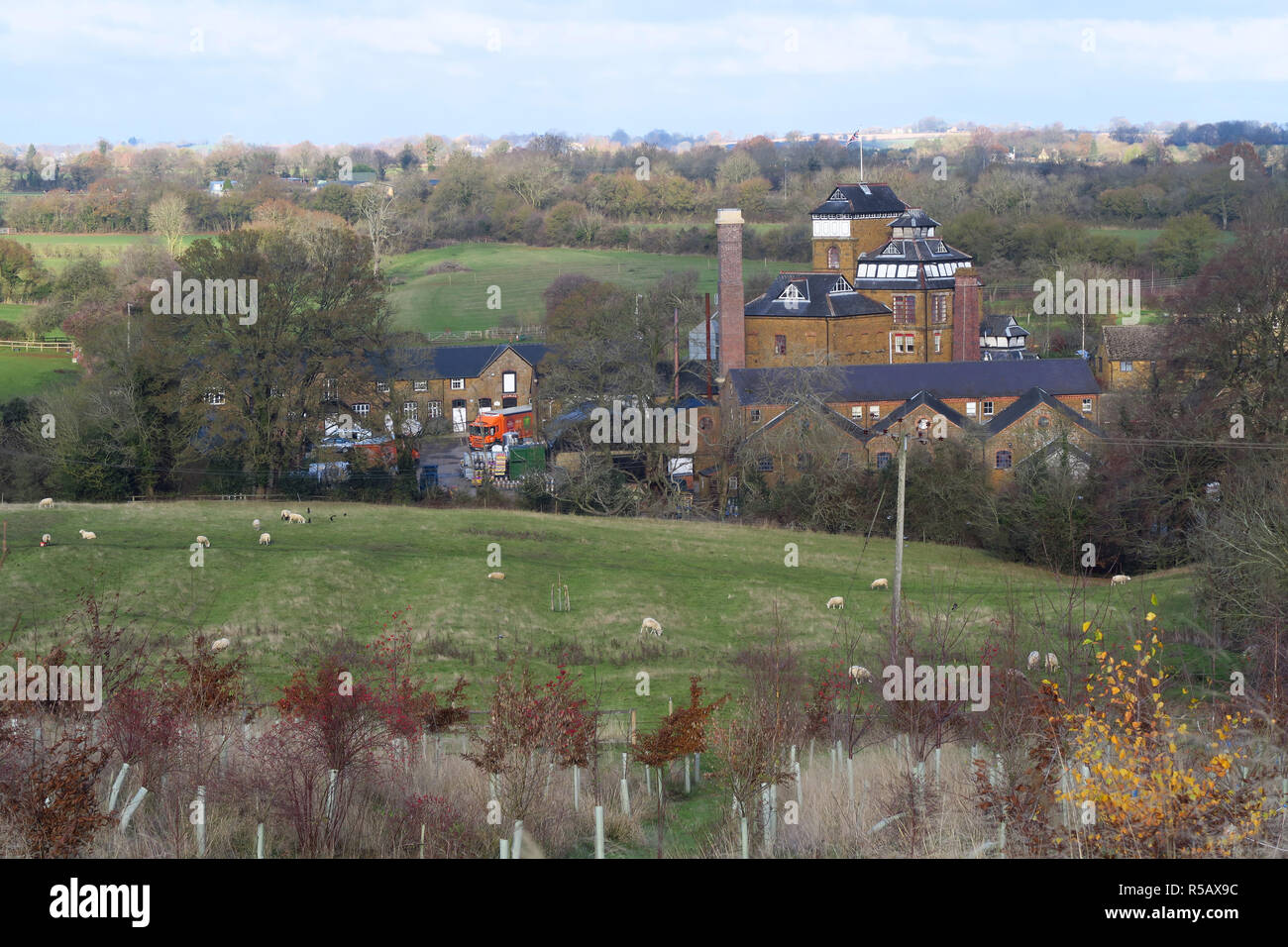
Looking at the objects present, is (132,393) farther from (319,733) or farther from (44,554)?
(319,733)

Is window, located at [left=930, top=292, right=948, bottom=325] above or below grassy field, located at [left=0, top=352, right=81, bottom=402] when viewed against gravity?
above

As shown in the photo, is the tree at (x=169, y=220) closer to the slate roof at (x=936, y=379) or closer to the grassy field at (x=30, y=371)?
the grassy field at (x=30, y=371)

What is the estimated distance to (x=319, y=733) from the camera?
42.7 feet

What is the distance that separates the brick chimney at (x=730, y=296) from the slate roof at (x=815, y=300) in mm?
3902

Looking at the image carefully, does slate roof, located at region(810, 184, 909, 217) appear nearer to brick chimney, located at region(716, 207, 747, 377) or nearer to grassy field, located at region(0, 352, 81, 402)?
brick chimney, located at region(716, 207, 747, 377)

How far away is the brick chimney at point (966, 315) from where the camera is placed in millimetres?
72562

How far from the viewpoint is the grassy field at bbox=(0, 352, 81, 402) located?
63.7 m

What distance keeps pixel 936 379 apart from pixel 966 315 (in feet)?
42.2

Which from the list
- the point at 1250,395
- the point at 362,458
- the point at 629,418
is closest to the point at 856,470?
the point at 629,418

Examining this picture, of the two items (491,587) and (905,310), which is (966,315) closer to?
(905,310)

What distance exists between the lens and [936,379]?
204ft

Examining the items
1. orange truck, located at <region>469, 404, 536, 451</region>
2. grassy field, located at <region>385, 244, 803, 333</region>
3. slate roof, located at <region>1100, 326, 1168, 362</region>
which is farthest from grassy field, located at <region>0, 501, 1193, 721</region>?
grassy field, located at <region>385, 244, 803, 333</region>

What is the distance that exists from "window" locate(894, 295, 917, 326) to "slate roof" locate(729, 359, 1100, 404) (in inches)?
463

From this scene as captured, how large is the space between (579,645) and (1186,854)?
2251cm
